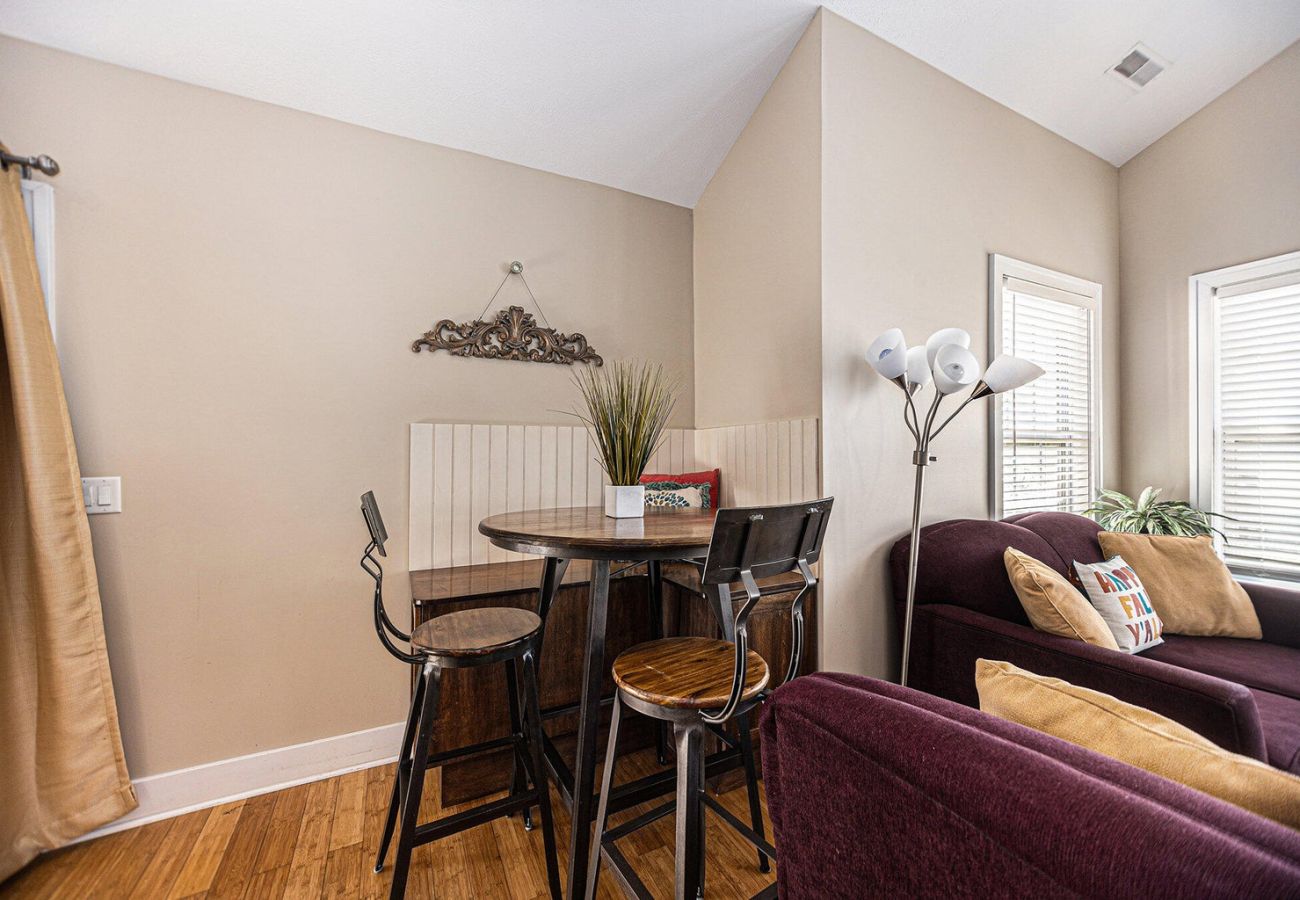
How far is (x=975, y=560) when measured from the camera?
82.4 inches

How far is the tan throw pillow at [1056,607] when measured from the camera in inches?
68.5

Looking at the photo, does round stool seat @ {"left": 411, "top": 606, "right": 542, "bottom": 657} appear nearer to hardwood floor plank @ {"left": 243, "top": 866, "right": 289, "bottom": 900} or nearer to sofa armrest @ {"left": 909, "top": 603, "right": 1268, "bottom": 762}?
hardwood floor plank @ {"left": 243, "top": 866, "right": 289, "bottom": 900}

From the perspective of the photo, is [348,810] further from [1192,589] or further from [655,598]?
[1192,589]

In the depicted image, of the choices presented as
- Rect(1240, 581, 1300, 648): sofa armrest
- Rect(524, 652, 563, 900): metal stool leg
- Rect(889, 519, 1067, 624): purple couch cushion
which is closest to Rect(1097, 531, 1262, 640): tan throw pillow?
Rect(1240, 581, 1300, 648): sofa armrest

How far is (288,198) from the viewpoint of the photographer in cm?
210

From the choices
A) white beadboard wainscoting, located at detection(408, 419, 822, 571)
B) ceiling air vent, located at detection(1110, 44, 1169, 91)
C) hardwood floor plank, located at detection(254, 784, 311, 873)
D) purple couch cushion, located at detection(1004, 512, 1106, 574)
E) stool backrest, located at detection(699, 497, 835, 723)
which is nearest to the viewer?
stool backrest, located at detection(699, 497, 835, 723)

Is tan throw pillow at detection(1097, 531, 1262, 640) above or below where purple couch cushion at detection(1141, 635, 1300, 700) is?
above

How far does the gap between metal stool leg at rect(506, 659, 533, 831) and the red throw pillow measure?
46.3 inches

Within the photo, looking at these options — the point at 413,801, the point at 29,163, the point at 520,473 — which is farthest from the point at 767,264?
the point at 29,163

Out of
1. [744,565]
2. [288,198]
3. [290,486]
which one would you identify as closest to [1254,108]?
[744,565]

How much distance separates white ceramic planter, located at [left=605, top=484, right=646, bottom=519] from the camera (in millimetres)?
1723

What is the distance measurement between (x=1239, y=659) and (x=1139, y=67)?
2.69 metres

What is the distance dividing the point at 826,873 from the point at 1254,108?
13.6 ft

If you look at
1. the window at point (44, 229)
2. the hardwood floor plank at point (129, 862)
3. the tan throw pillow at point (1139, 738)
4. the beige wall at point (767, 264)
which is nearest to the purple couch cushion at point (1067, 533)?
the beige wall at point (767, 264)
